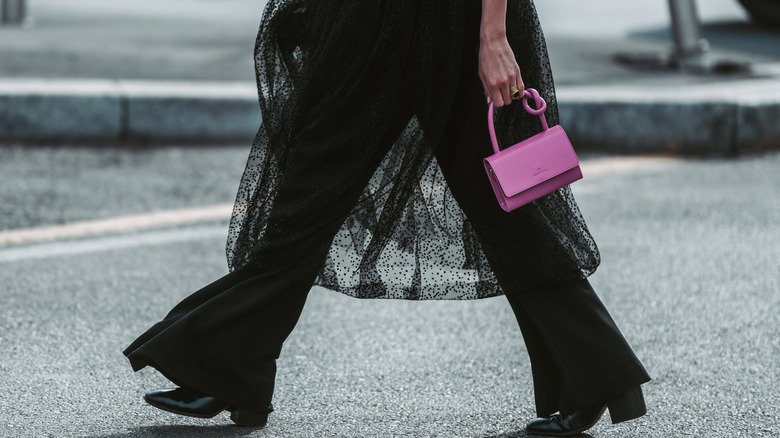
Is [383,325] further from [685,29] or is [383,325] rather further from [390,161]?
[685,29]

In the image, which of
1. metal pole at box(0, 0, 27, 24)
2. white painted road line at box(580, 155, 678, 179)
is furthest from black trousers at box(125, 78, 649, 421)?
metal pole at box(0, 0, 27, 24)

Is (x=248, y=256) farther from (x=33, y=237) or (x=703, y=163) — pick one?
(x=703, y=163)

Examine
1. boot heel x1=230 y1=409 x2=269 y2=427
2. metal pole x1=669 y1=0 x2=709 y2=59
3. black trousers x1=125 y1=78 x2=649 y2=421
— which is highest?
black trousers x1=125 y1=78 x2=649 y2=421

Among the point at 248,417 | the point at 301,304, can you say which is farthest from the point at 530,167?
the point at 248,417

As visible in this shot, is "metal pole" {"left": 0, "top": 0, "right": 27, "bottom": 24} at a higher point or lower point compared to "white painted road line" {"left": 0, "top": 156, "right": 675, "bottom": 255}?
higher

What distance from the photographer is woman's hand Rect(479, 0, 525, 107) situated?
2469 mm

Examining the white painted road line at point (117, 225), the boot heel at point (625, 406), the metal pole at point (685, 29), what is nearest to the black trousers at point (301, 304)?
the boot heel at point (625, 406)

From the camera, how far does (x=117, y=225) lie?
4.59m

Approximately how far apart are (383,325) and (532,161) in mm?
1178

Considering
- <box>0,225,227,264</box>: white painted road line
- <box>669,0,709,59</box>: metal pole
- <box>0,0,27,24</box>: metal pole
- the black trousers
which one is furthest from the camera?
<box>0,0,27,24</box>: metal pole

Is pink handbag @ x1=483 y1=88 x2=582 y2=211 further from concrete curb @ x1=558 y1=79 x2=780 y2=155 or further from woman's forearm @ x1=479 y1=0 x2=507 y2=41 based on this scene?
concrete curb @ x1=558 y1=79 x2=780 y2=155

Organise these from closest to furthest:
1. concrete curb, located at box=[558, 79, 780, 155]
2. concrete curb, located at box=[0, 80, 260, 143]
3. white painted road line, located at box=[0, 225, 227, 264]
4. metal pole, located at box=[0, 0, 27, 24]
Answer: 1. white painted road line, located at box=[0, 225, 227, 264]
2. concrete curb, located at box=[0, 80, 260, 143]
3. concrete curb, located at box=[558, 79, 780, 155]
4. metal pole, located at box=[0, 0, 27, 24]

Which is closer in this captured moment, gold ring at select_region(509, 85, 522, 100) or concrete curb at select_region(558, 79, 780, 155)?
gold ring at select_region(509, 85, 522, 100)

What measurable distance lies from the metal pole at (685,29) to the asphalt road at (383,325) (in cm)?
200
